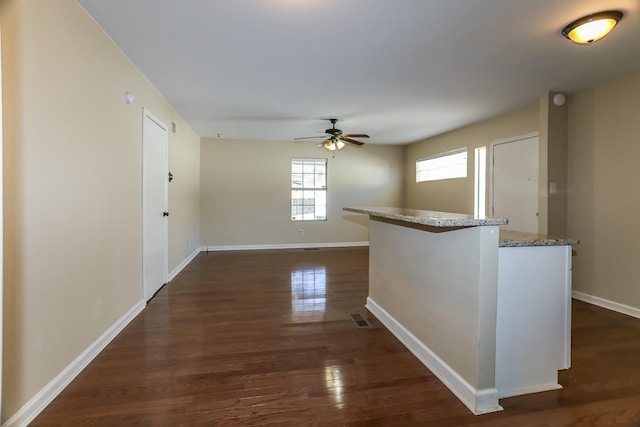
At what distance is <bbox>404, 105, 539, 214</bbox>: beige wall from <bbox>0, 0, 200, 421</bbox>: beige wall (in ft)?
15.6

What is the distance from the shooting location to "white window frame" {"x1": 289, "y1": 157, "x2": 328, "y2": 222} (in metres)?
6.92

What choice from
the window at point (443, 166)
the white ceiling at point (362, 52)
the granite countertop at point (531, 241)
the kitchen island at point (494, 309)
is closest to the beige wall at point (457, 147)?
the window at point (443, 166)

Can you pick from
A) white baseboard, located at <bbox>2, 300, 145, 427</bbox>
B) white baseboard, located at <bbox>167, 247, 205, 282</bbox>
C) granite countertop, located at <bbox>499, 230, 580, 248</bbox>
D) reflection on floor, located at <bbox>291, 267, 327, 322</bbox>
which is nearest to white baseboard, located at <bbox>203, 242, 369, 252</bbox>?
white baseboard, located at <bbox>167, 247, 205, 282</bbox>

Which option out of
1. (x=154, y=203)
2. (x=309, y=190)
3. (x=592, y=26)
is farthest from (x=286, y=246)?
(x=592, y=26)

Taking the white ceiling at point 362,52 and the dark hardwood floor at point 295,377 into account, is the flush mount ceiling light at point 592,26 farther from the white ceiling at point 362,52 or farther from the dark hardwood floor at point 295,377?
the dark hardwood floor at point 295,377

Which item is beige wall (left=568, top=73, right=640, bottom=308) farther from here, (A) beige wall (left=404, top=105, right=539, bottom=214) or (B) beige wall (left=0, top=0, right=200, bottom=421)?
(B) beige wall (left=0, top=0, right=200, bottom=421)

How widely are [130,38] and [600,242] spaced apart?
4.94m

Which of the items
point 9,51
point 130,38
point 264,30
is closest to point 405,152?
point 264,30

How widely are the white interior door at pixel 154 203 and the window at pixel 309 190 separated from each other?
3317 mm

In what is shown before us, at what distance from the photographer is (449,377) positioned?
186 centimetres

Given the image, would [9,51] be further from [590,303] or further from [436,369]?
[590,303]

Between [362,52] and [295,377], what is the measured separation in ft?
8.53

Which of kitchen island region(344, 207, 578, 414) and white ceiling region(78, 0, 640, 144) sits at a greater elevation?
white ceiling region(78, 0, 640, 144)

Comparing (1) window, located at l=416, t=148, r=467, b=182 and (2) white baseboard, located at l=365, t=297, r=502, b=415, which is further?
(1) window, located at l=416, t=148, r=467, b=182
